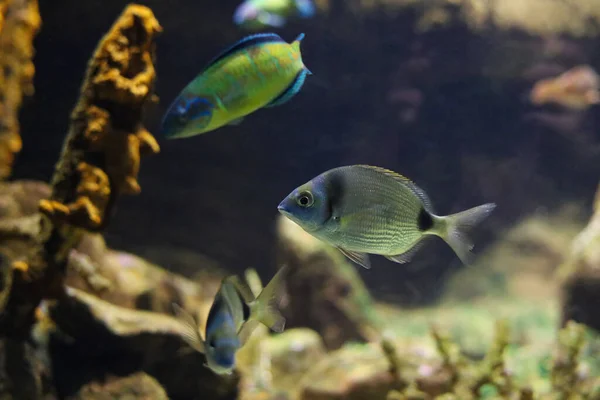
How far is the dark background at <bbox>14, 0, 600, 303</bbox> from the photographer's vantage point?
24.5ft

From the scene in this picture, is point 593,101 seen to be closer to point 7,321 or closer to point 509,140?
point 509,140

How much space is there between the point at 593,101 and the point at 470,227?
7904 millimetres

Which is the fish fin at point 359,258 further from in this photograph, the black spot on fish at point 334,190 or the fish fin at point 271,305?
the fish fin at point 271,305

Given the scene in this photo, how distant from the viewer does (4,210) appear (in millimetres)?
4539

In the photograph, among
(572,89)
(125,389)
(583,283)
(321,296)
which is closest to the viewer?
(125,389)

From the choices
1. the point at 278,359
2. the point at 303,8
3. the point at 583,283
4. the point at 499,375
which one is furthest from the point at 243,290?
the point at 583,283

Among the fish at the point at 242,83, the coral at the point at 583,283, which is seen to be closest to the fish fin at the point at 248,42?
the fish at the point at 242,83

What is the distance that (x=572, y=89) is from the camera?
7.95 m

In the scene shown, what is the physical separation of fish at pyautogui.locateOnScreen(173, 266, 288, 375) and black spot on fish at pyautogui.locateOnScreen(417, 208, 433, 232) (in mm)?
478

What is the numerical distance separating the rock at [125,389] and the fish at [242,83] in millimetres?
2151

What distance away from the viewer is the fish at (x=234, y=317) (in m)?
1.77

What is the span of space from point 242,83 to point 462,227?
37.3 inches

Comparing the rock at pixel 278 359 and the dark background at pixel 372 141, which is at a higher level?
the dark background at pixel 372 141

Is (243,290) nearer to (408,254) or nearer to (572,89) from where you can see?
(408,254)
